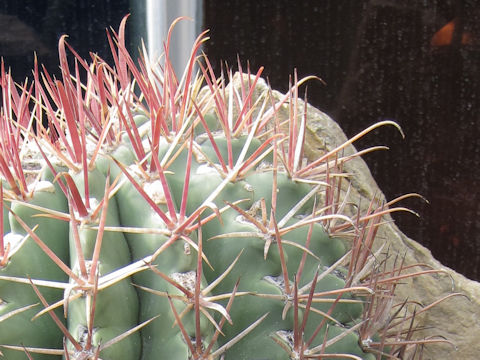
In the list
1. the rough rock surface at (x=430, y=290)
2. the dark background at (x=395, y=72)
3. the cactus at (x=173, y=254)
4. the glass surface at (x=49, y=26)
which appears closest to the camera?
the cactus at (x=173, y=254)

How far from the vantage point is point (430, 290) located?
3.32ft

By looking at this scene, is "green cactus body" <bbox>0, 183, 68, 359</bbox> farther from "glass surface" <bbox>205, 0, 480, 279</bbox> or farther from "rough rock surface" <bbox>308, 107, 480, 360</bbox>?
"glass surface" <bbox>205, 0, 480, 279</bbox>

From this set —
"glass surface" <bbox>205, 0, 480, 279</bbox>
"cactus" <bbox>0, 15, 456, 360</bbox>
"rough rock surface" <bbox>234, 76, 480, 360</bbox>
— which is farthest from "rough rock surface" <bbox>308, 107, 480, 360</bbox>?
"glass surface" <bbox>205, 0, 480, 279</bbox>

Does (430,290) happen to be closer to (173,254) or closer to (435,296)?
(435,296)

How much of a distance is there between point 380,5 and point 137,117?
102cm

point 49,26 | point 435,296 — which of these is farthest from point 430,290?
point 49,26

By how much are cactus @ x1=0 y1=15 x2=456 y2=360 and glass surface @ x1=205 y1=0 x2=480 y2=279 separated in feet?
3.08

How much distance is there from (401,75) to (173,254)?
3.97 feet

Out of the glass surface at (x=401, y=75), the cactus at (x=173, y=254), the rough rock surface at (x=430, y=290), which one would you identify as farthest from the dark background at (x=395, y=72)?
the cactus at (x=173, y=254)

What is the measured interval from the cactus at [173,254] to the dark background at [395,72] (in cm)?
91

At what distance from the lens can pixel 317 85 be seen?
1578mm

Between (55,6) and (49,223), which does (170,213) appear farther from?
(55,6)

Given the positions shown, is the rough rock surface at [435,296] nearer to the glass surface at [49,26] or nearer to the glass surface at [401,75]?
the glass surface at [401,75]

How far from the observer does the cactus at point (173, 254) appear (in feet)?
1.59
